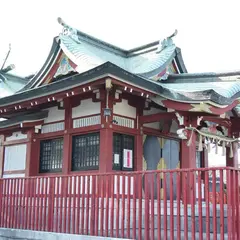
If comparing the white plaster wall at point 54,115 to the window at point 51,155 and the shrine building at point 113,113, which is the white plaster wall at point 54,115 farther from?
the window at point 51,155

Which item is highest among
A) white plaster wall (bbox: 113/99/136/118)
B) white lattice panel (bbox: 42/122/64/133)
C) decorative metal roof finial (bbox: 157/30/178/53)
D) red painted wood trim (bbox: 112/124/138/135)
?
decorative metal roof finial (bbox: 157/30/178/53)

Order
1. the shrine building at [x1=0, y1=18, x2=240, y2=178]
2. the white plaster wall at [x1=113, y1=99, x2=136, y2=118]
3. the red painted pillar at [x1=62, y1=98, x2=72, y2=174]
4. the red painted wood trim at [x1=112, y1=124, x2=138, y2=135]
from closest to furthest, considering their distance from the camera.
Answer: the shrine building at [x1=0, y1=18, x2=240, y2=178] → the red painted wood trim at [x1=112, y1=124, x2=138, y2=135] → the white plaster wall at [x1=113, y1=99, x2=136, y2=118] → the red painted pillar at [x1=62, y1=98, x2=72, y2=174]

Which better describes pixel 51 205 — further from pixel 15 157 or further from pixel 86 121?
pixel 15 157

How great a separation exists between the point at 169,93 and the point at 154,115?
3.86ft

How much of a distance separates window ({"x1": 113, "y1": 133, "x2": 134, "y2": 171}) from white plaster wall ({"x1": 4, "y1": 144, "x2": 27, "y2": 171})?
3760mm

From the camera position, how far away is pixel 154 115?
11.0 m

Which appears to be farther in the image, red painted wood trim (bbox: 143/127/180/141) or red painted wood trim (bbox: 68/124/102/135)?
red painted wood trim (bbox: 143/127/180/141)

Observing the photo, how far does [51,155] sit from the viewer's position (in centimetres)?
1216

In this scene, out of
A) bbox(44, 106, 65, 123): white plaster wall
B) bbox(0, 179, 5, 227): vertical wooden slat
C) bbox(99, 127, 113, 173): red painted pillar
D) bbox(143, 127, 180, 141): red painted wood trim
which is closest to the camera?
bbox(0, 179, 5, 227): vertical wooden slat

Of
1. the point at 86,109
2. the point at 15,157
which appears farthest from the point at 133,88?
the point at 15,157

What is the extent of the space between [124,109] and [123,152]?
1227 millimetres

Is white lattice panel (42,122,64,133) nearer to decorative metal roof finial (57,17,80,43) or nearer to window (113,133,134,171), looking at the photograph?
window (113,133,134,171)

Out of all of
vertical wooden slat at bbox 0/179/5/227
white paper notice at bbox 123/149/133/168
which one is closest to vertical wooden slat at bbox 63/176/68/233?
vertical wooden slat at bbox 0/179/5/227

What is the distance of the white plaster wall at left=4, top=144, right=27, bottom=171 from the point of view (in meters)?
12.9
